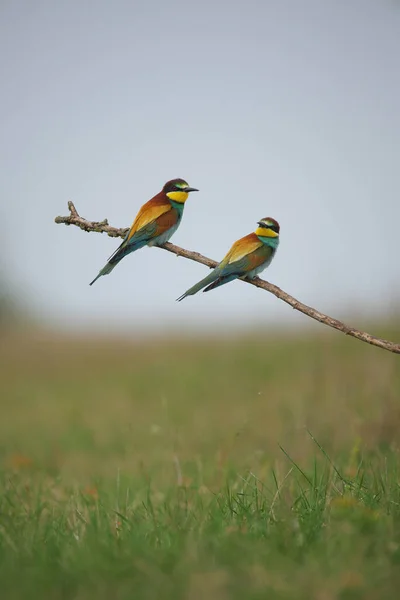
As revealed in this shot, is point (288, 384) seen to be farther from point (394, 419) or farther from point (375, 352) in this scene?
point (394, 419)

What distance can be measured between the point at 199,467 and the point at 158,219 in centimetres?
173

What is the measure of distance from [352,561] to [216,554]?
0.45 meters

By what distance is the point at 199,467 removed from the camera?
4.18 meters

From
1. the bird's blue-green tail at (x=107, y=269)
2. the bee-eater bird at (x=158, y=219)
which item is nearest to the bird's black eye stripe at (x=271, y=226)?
the bee-eater bird at (x=158, y=219)

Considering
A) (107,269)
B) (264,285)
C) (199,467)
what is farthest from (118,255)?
(199,467)

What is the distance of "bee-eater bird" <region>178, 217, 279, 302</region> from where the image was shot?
286cm

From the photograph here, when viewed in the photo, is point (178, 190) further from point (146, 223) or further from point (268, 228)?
point (268, 228)

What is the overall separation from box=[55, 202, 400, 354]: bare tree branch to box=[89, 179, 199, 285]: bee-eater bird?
8 centimetres

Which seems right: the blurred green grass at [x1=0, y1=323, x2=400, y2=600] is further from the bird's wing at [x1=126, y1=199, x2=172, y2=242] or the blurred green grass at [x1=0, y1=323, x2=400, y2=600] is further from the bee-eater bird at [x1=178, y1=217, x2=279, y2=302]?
the bird's wing at [x1=126, y1=199, x2=172, y2=242]

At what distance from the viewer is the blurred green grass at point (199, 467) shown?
7.73 feet

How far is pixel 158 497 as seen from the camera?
4992mm

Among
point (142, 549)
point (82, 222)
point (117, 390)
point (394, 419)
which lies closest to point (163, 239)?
point (82, 222)

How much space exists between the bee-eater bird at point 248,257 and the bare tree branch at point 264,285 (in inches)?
2.5

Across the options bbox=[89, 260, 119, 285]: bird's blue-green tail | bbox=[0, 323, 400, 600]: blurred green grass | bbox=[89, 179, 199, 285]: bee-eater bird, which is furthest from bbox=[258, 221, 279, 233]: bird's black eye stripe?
bbox=[0, 323, 400, 600]: blurred green grass
